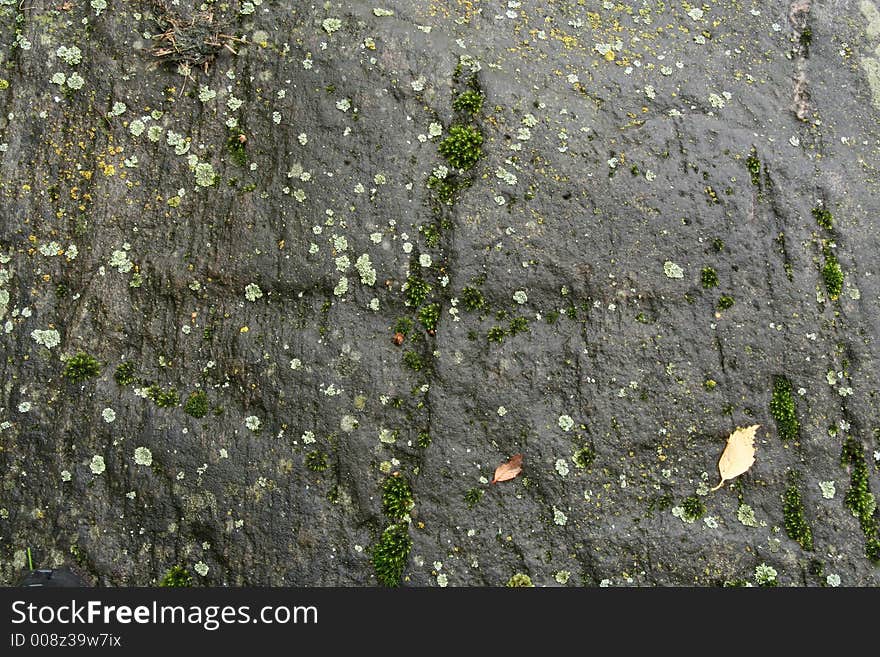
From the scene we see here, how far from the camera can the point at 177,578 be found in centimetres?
387

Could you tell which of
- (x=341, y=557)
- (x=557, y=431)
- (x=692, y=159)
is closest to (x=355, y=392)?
(x=341, y=557)

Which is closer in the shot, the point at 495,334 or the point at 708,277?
the point at 495,334

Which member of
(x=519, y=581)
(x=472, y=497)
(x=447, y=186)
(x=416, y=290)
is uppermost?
(x=447, y=186)

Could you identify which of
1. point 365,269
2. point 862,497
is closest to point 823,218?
point 862,497

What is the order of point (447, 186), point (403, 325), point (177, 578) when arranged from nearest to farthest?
point (177, 578)
point (403, 325)
point (447, 186)

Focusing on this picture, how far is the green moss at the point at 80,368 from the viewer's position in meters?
3.96

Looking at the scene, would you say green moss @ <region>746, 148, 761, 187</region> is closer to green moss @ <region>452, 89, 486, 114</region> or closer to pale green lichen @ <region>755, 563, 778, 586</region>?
green moss @ <region>452, 89, 486, 114</region>

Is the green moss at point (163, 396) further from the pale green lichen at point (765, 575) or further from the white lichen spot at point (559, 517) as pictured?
the pale green lichen at point (765, 575)

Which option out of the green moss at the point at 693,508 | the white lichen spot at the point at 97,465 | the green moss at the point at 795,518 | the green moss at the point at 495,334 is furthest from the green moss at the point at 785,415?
the white lichen spot at the point at 97,465

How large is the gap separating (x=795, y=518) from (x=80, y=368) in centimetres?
430

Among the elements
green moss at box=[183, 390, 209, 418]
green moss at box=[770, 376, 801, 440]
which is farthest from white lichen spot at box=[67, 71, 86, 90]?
green moss at box=[770, 376, 801, 440]

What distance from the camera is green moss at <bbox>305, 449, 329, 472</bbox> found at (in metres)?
3.98

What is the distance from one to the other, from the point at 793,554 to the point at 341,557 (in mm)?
2653

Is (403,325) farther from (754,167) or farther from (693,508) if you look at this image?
(754,167)
